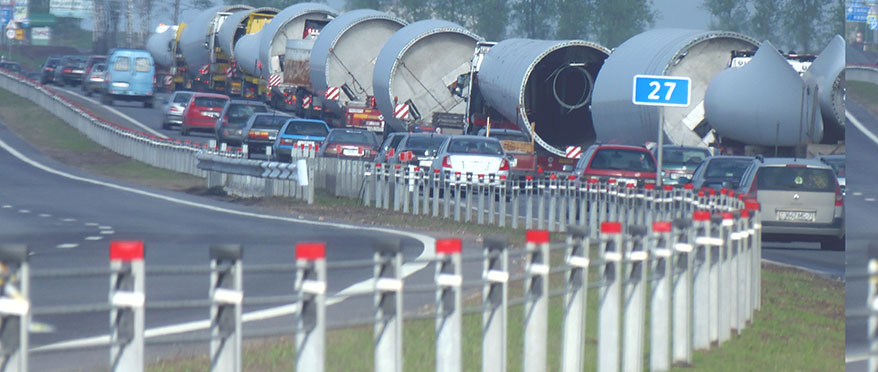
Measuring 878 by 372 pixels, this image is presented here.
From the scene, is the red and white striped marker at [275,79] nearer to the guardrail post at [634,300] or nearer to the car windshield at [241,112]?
the car windshield at [241,112]

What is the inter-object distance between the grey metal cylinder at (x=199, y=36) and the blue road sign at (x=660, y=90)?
4650 centimetres

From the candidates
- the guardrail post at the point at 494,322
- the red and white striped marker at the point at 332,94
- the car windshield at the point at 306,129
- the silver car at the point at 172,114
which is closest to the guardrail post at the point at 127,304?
the guardrail post at the point at 494,322

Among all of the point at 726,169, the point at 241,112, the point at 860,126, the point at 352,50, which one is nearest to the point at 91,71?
the point at 352,50

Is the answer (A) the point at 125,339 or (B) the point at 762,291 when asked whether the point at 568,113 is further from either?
(A) the point at 125,339

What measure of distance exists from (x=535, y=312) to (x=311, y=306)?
2.50 m

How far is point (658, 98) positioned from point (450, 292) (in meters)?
16.5

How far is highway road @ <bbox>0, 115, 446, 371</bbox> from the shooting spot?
12.1m

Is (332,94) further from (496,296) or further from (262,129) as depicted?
(496,296)

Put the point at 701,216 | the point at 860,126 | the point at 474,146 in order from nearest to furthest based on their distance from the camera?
the point at 860,126 → the point at 701,216 → the point at 474,146

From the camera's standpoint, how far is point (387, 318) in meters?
6.80

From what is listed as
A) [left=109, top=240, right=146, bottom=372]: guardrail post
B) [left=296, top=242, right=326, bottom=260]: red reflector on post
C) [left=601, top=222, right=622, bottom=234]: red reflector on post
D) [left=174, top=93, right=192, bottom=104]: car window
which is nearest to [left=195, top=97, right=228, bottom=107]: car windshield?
[left=174, top=93, right=192, bottom=104]: car window

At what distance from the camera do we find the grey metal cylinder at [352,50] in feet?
177

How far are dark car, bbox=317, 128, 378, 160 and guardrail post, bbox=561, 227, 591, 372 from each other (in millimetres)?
31111

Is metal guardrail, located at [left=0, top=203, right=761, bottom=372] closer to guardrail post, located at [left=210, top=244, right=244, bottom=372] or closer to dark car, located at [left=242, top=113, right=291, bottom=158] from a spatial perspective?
guardrail post, located at [left=210, top=244, right=244, bottom=372]
